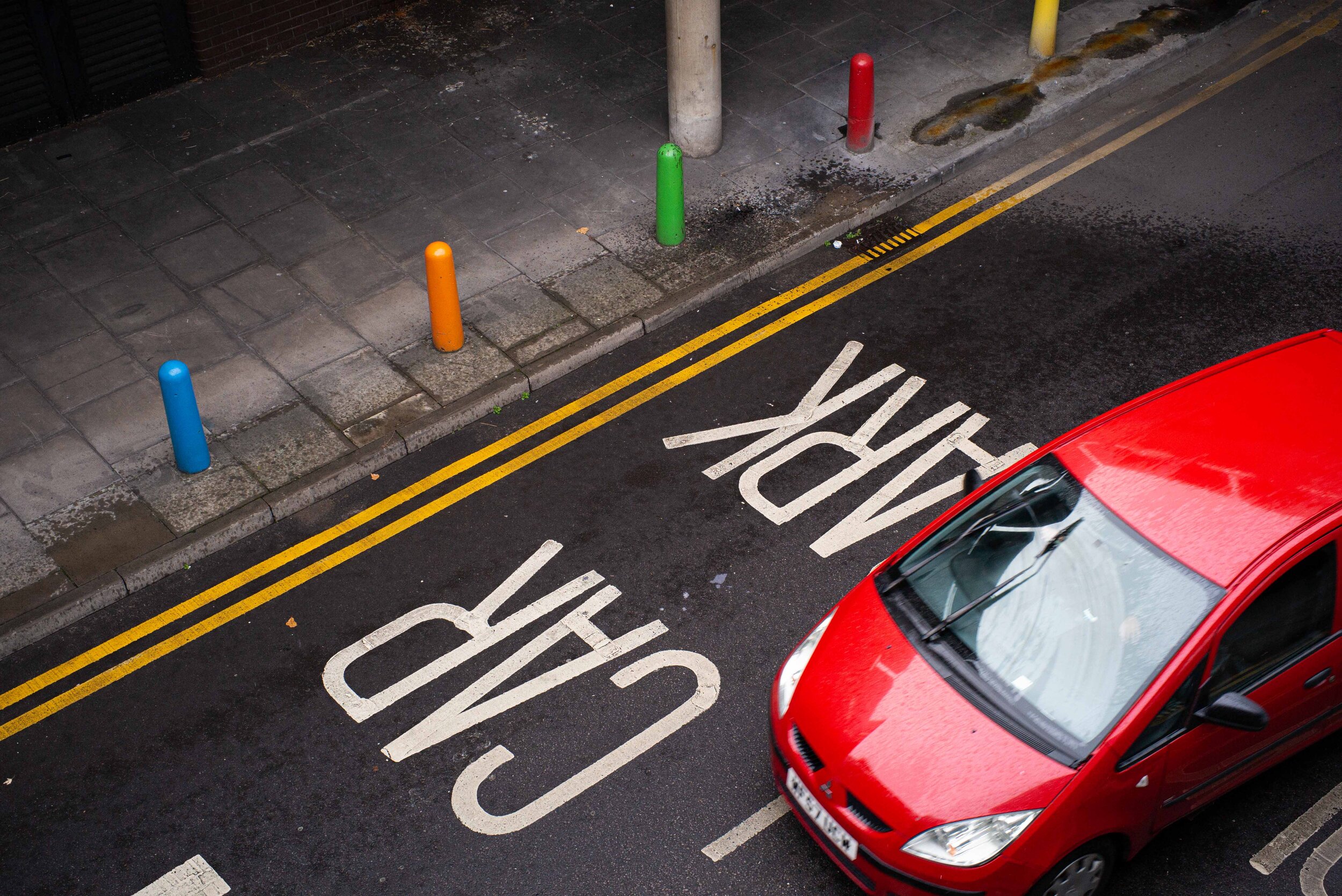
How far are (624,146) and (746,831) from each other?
6.76 m

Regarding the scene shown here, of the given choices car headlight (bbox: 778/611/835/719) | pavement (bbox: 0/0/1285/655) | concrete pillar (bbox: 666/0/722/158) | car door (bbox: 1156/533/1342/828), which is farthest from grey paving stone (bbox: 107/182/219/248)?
car door (bbox: 1156/533/1342/828)

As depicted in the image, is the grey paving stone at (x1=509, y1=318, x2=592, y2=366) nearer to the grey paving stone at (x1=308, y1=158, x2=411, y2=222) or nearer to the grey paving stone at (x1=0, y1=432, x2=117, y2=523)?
the grey paving stone at (x1=308, y1=158, x2=411, y2=222)

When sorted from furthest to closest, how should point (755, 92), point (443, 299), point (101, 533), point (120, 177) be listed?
point (755, 92) → point (120, 177) → point (443, 299) → point (101, 533)

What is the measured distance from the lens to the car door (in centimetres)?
527

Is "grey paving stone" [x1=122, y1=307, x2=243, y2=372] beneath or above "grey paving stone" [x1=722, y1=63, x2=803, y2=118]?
beneath

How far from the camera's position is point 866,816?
17.3 feet

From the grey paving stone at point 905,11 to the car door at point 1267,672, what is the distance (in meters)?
8.50

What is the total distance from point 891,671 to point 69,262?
735 centimetres

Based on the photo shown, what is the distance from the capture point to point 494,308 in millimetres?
9320

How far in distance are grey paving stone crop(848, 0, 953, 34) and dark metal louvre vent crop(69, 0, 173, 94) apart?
673cm

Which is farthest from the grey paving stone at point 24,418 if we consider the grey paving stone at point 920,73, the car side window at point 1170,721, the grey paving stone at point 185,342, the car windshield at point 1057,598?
the grey paving stone at point 920,73

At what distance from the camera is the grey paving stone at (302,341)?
8.86 meters

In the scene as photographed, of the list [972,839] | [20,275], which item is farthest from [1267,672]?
[20,275]

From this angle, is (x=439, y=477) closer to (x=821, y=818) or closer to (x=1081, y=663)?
(x=821, y=818)
